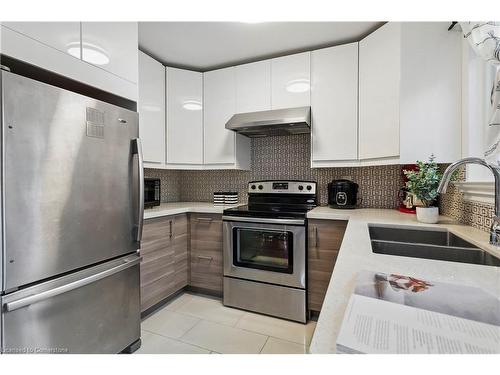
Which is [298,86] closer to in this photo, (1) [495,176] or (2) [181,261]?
(1) [495,176]

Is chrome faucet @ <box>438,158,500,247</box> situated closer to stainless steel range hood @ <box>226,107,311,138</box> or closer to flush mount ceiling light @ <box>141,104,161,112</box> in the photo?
stainless steel range hood @ <box>226,107,311,138</box>

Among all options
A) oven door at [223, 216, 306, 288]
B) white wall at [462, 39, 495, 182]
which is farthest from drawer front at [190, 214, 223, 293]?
white wall at [462, 39, 495, 182]

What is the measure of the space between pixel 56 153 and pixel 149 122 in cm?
118

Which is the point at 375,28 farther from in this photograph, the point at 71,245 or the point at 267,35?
the point at 71,245

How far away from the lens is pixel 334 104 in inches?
81.6

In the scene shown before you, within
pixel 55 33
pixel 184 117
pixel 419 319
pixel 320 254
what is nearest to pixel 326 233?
pixel 320 254

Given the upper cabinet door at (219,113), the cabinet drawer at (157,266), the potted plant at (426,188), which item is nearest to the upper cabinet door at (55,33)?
the upper cabinet door at (219,113)

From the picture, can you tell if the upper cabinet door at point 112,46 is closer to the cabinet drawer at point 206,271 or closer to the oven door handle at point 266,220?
the oven door handle at point 266,220

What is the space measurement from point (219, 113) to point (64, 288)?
1878 mm

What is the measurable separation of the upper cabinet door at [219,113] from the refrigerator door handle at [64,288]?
133 centimetres

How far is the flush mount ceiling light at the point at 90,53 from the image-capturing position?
1.26 metres

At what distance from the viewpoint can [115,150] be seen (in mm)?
1400

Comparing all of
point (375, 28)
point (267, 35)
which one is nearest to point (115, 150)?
point (267, 35)
